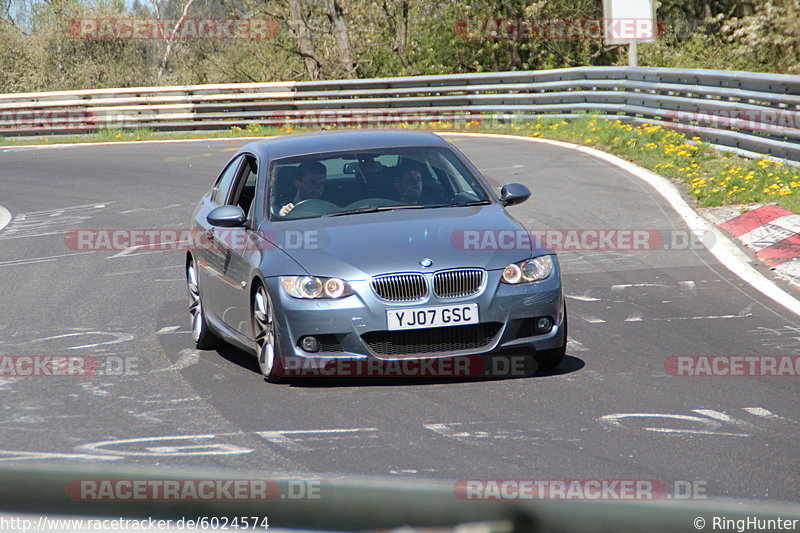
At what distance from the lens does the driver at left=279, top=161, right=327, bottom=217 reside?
7832mm

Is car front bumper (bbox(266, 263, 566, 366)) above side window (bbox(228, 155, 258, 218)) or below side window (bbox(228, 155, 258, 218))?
below

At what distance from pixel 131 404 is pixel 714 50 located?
90.5ft

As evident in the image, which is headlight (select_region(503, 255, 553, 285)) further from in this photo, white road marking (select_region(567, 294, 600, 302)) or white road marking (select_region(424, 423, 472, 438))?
white road marking (select_region(567, 294, 600, 302))

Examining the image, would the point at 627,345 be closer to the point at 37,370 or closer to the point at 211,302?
the point at 211,302

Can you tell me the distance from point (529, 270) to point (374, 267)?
0.93 meters

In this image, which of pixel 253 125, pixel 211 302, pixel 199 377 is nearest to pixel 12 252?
pixel 211 302

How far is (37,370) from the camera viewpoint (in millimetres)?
7594

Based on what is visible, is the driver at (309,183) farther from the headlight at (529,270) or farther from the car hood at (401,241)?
the headlight at (529,270)

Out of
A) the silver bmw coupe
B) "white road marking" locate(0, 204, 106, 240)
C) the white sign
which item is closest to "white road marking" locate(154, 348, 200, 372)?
the silver bmw coupe

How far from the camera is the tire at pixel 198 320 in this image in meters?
8.16

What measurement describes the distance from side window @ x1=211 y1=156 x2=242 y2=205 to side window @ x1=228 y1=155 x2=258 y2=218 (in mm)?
147
